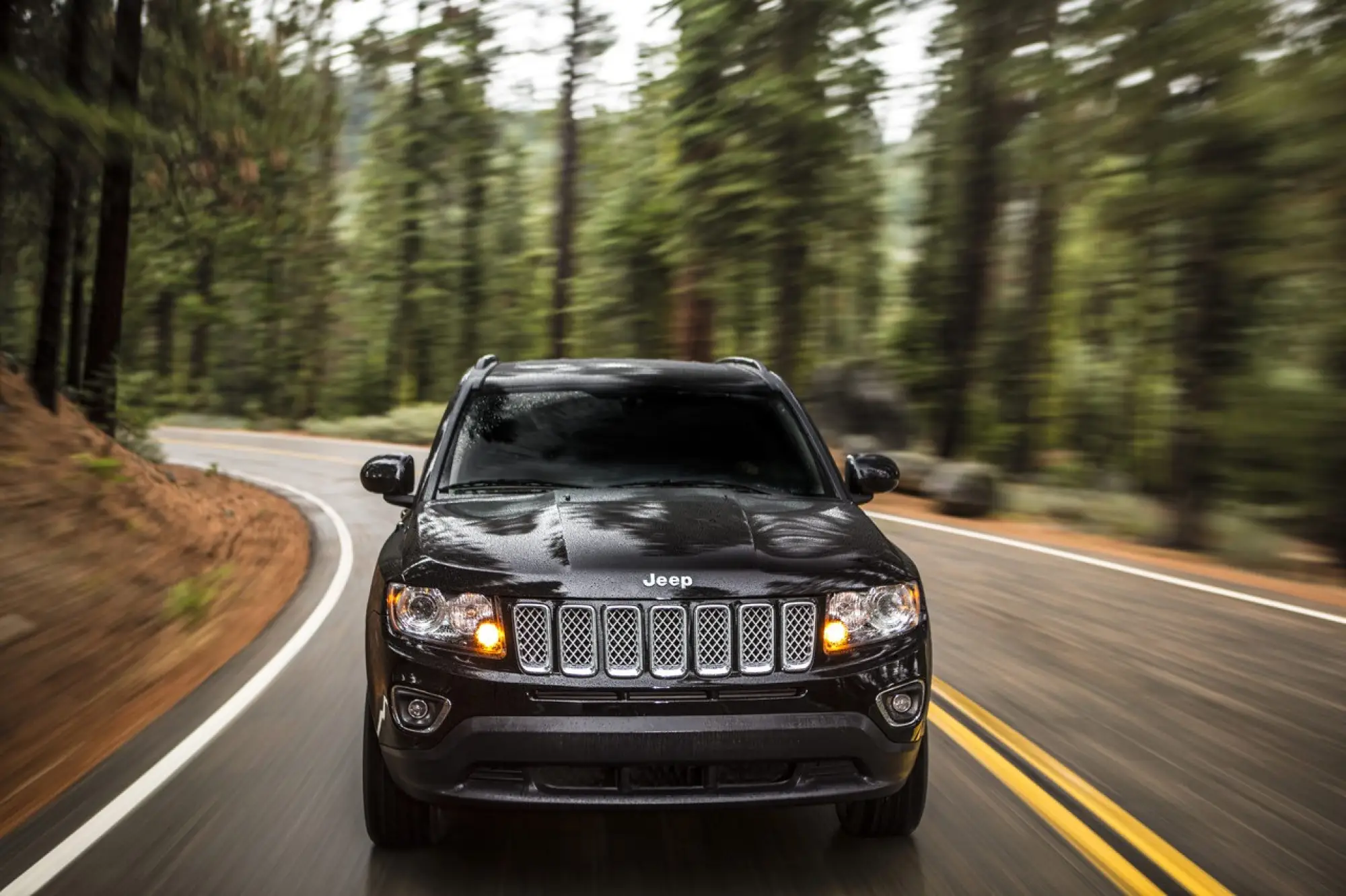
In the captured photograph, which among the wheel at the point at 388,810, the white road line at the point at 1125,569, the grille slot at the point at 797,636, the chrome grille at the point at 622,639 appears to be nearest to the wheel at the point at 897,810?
the grille slot at the point at 797,636

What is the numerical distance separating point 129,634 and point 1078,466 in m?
30.0

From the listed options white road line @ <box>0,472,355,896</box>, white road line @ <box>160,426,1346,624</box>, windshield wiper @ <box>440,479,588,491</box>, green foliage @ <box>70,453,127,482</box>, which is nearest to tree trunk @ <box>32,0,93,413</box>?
green foliage @ <box>70,453,127,482</box>

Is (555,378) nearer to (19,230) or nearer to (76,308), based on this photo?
(19,230)

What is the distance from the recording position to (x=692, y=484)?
544 cm

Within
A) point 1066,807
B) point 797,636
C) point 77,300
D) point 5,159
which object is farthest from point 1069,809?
point 77,300

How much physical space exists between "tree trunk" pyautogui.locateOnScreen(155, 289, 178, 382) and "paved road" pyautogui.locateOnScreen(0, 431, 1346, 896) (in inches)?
2095

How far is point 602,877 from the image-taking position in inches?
170

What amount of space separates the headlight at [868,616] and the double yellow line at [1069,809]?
1071 millimetres

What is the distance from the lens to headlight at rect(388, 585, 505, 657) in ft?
13.7

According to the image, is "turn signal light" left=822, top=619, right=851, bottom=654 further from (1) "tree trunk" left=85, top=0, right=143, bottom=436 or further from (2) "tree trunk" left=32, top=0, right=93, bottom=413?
(1) "tree trunk" left=85, top=0, right=143, bottom=436

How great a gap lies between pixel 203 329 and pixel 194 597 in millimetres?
55863

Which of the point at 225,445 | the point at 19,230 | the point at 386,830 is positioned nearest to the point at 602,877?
the point at 386,830

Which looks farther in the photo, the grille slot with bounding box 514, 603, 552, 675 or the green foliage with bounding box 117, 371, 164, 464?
the green foliage with bounding box 117, 371, 164, 464

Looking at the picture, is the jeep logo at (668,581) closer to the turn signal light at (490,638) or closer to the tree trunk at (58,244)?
the turn signal light at (490,638)
